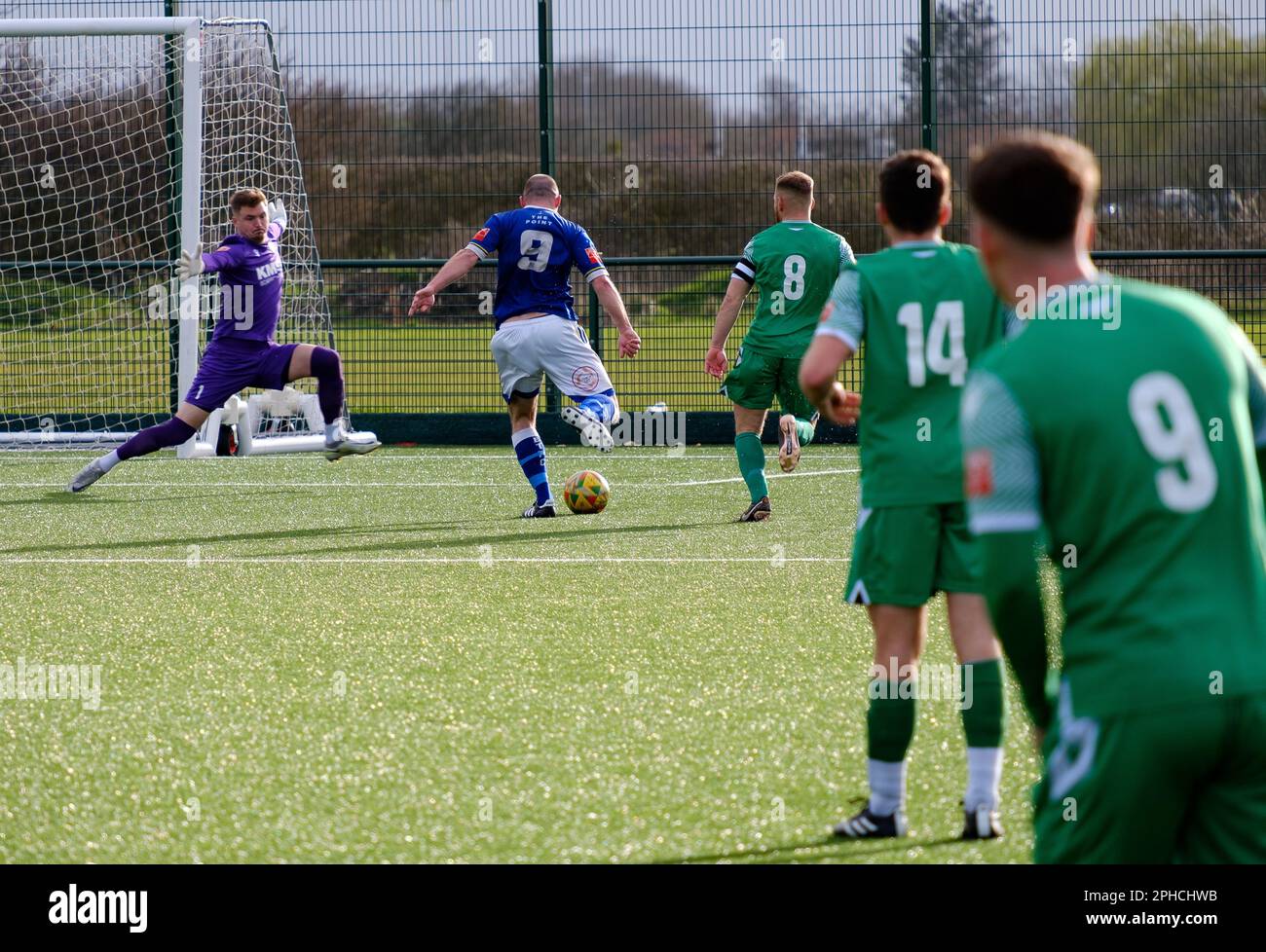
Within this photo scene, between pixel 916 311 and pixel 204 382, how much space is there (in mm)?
7699

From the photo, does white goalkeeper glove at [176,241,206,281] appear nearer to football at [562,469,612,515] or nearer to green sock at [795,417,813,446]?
football at [562,469,612,515]

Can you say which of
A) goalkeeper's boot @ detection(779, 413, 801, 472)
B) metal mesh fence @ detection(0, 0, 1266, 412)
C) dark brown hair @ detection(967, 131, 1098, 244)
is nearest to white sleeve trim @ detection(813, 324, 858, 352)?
dark brown hair @ detection(967, 131, 1098, 244)

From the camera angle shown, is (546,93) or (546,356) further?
(546,93)

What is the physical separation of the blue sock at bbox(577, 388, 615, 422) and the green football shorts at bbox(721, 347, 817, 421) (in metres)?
0.77

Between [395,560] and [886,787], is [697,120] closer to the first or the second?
[395,560]

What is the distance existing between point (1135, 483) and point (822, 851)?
168 centimetres

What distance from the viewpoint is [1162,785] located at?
6.95 ft

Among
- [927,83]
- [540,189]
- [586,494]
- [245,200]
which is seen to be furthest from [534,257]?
[927,83]

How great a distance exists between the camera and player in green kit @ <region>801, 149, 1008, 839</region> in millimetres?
3615

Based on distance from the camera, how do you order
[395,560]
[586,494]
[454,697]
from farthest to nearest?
1. [586,494]
2. [395,560]
3. [454,697]

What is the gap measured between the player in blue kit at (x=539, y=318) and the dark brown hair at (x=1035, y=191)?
24.2 feet

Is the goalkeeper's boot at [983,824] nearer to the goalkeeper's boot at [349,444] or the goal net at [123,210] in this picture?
the goalkeeper's boot at [349,444]

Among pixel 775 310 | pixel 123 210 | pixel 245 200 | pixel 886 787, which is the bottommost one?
pixel 886 787
